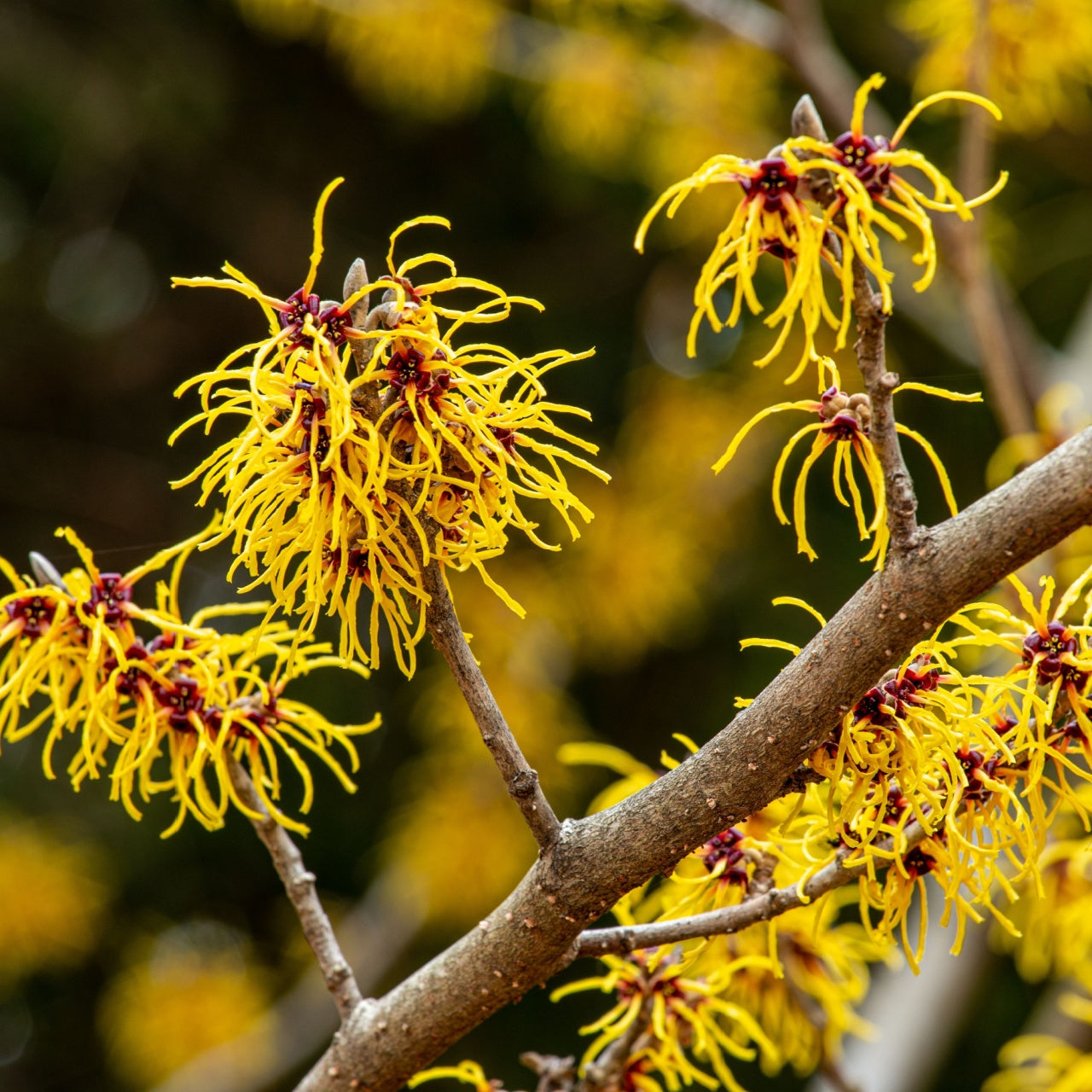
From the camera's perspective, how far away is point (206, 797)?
0.85 metres

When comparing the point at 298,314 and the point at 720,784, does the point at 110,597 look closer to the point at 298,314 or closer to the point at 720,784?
the point at 298,314

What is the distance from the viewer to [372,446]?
0.64m

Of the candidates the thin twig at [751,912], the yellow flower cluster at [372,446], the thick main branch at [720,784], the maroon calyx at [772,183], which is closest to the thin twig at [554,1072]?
the thick main branch at [720,784]

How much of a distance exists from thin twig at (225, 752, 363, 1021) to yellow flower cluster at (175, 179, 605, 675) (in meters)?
0.25

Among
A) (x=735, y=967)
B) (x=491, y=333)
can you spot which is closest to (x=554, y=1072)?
(x=735, y=967)

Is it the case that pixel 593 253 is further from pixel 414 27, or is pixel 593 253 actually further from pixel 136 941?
pixel 136 941

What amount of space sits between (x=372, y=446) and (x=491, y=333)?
2551 mm

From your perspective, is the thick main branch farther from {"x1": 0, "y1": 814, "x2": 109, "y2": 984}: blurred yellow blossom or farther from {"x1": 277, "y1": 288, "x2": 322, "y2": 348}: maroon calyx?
{"x1": 0, "y1": 814, "x2": 109, "y2": 984}: blurred yellow blossom

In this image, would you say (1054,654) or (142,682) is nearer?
(1054,654)

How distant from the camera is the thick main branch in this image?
24.7 inches

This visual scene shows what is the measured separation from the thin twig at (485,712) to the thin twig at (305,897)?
241mm

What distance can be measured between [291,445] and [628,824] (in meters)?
0.31

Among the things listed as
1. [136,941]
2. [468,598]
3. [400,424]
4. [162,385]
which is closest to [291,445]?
[400,424]

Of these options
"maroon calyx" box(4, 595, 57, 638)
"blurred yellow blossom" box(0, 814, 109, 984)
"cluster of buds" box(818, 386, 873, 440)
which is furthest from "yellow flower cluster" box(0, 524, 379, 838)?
"blurred yellow blossom" box(0, 814, 109, 984)
